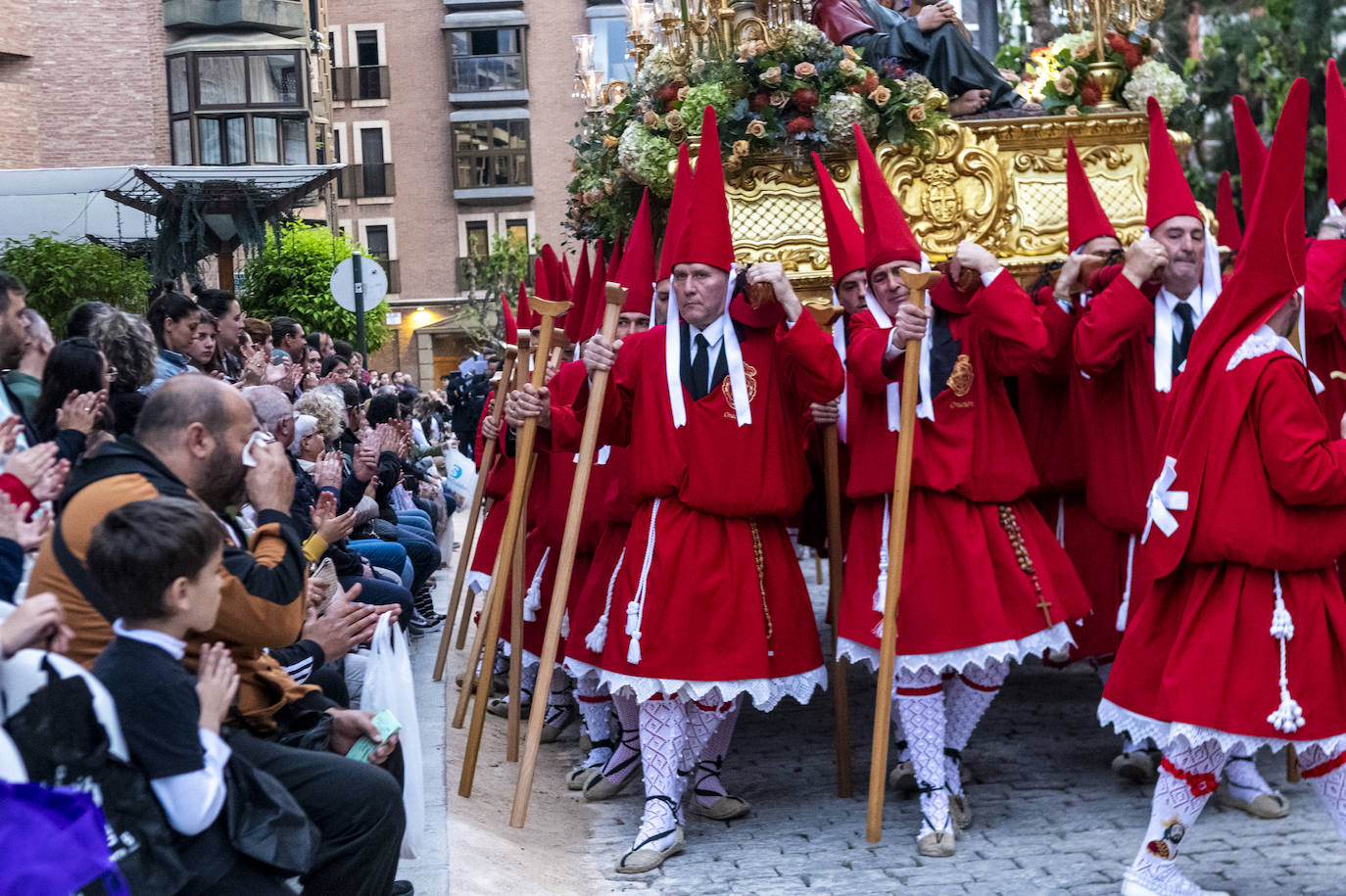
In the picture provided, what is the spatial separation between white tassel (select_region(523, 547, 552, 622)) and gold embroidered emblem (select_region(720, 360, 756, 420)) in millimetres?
1836

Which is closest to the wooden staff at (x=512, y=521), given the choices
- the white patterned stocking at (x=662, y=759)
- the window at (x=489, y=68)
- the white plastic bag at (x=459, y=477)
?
the white patterned stocking at (x=662, y=759)

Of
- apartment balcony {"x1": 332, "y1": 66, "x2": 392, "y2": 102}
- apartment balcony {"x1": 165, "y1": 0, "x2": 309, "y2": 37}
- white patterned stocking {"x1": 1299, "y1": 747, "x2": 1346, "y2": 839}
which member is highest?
apartment balcony {"x1": 332, "y1": 66, "x2": 392, "y2": 102}

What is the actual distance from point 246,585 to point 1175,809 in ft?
8.57

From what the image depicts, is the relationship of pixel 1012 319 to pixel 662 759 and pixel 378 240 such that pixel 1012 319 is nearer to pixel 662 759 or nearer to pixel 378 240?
pixel 662 759

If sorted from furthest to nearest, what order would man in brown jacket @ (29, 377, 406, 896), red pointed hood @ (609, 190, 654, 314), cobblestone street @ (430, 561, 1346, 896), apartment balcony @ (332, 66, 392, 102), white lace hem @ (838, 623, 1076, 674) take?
1. apartment balcony @ (332, 66, 392, 102)
2. red pointed hood @ (609, 190, 654, 314)
3. white lace hem @ (838, 623, 1076, 674)
4. cobblestone street @ (430, 561, 1346, 896)
5. man in brown jacket @ (29, 377, 406, 896)

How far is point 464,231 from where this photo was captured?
40.6 metres

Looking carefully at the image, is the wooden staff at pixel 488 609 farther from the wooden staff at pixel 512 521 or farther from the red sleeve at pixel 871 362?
the red sleeve at pixel 871 362

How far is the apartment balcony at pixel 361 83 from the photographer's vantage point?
1582 inches

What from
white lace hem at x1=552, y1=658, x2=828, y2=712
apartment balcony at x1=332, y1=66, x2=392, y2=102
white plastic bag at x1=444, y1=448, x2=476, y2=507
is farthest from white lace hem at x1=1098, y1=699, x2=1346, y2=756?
apartment balcony at x1=332, y1=66, x2=392, y2=102

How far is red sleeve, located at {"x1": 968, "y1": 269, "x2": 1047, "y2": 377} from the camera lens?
5.01 metres

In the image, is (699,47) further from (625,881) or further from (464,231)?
(464,231)

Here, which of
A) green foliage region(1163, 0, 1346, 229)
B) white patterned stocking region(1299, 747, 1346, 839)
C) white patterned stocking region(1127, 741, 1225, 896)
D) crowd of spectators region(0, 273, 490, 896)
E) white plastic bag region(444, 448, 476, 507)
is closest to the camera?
Answer: crowd of spectators region(0, 273, 490, 896)

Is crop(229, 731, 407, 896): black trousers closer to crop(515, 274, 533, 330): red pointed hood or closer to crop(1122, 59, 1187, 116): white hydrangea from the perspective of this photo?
crop(515, 274, 533, 330): red pointed hood

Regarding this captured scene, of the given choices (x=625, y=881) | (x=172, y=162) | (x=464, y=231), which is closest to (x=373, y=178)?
(x=464, y=231)
